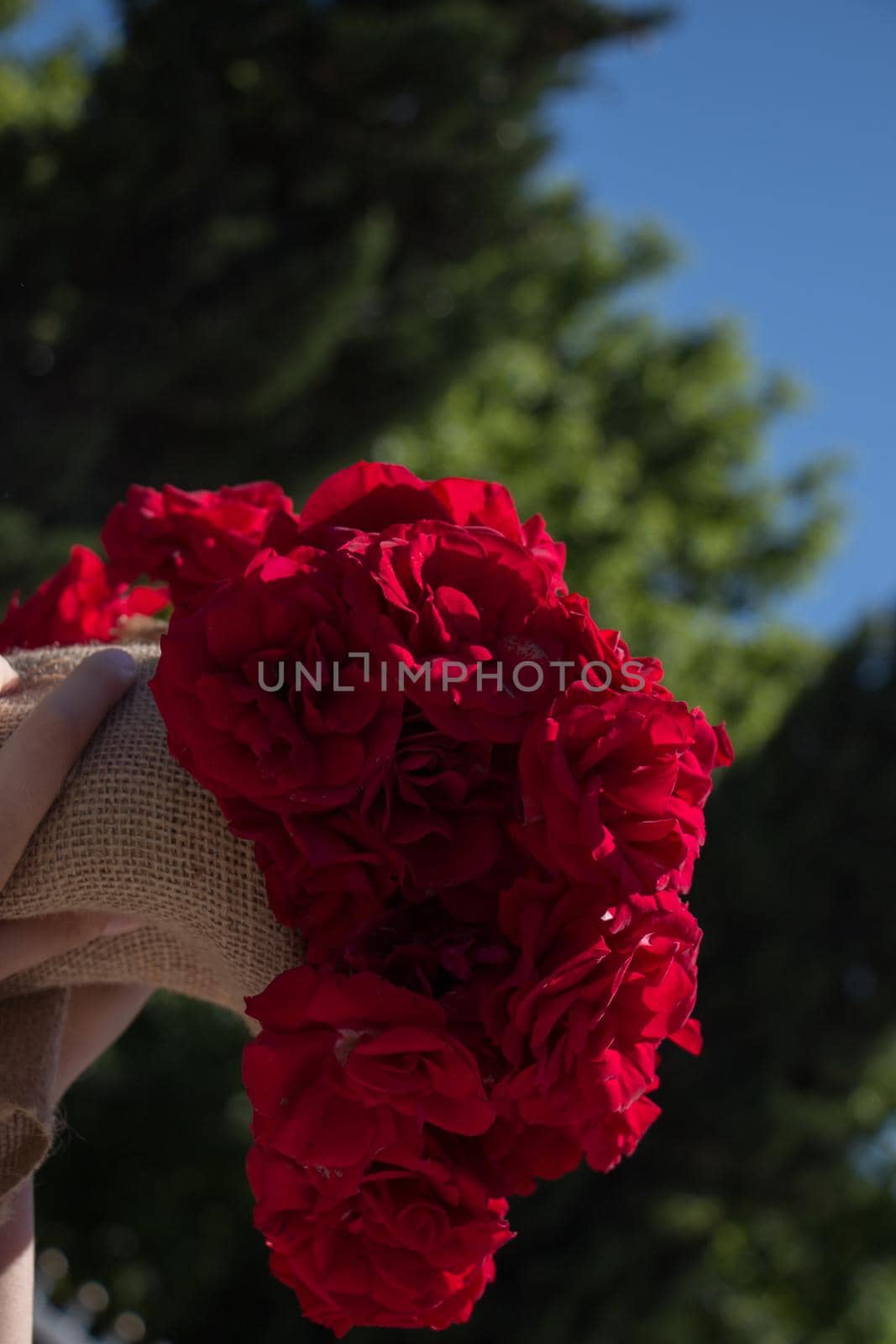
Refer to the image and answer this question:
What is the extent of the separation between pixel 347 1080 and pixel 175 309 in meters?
4.54

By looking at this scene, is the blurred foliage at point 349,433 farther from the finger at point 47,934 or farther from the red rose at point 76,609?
the finger at point 47,934

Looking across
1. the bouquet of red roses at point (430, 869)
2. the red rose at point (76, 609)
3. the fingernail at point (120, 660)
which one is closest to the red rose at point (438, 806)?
the bouquet of red roses at point (430, 869)

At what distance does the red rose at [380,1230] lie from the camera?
0.75 m

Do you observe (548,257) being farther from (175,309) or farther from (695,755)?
(695,755)

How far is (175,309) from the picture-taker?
15.8 ft

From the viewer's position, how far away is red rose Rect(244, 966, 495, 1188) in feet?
2.32

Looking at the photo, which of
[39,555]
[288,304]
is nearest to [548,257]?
[288,304]

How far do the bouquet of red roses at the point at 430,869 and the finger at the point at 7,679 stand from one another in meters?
0.21

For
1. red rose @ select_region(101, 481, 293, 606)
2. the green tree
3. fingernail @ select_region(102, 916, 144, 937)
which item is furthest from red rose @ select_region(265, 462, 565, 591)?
the green tree

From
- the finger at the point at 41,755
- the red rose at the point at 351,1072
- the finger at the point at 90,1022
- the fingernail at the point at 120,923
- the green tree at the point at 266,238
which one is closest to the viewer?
the red rose at the point at 351,1072

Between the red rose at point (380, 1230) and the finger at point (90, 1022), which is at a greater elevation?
the red rose at point (380, 1230)

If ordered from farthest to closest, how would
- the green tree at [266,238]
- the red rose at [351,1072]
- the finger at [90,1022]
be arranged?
the green tree at [266,238]
the finger at [90,1022]
the red rose at [351,1072]

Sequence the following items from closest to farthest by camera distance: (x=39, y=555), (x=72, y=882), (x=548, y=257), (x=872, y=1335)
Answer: (x=72, y=882) < (x=39, y=555) < (x=548, y=257) < (x=872, y=1335)

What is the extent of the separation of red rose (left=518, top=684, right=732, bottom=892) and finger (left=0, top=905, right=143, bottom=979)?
37cm
